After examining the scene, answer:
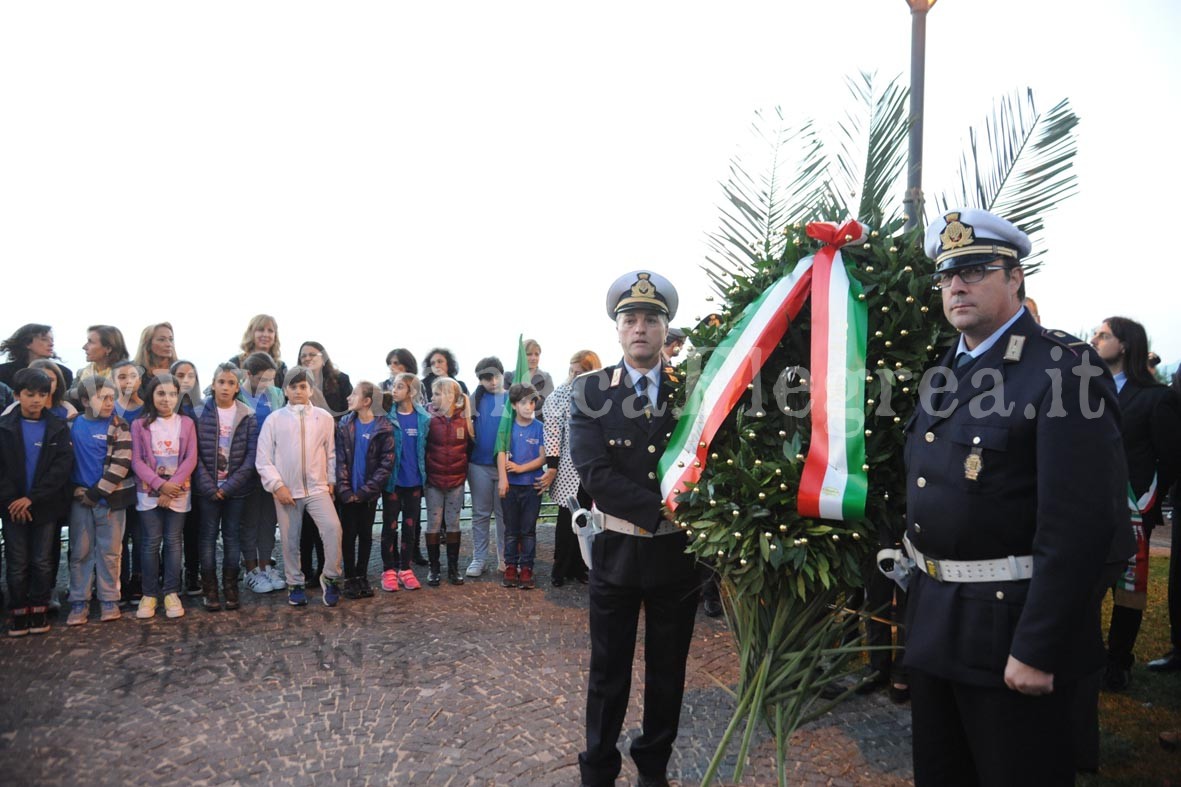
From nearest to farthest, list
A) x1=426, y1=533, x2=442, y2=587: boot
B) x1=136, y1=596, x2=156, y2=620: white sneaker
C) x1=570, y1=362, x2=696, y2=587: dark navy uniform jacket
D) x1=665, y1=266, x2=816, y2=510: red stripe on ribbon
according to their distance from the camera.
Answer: x1=665, y1=266, x2=816, y2=510: red stripe on ribbon, x1=570, y1=362, x2=696, y2=587: dark navy uniform jacket, x1=136, y1=596, x2=156, y2=620: white sneaker, x1=426, y1=533, x2=442, y2=587: boot

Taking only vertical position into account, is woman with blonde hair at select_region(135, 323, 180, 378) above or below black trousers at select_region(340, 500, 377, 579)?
above

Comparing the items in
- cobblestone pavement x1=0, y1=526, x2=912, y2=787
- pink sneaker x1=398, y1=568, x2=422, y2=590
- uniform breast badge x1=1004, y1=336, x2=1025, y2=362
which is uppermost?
uniform breast badge x1=1004, y1=336, x2=1025, y2=362

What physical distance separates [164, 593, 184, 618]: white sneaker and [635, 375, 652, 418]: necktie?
4.55m

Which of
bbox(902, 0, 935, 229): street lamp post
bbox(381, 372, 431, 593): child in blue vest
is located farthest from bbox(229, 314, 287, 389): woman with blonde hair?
bbox(902, 0, 935, 229): street lamp post

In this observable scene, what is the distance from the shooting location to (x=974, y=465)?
2479 millimetres

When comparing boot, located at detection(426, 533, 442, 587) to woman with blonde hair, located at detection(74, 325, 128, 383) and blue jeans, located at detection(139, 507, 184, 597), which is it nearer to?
blue jeans, located at detection(139, 507, 184, 597)

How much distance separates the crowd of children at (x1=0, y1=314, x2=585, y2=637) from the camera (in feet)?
19.6

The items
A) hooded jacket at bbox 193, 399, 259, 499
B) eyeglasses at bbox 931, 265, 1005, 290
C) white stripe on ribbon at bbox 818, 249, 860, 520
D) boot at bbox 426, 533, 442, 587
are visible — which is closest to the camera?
eyeglasses at bbox 931, 265, 1005, 290

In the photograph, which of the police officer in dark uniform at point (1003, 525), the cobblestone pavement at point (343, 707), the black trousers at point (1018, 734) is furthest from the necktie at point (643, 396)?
the black trousers at point (1018, 734)

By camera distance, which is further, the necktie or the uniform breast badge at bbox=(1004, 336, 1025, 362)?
Answer: the necktie

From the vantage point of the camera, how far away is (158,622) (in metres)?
6.06

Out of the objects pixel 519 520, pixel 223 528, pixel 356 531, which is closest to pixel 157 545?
pixel 223 528

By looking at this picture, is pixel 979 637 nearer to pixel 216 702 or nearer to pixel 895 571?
pixel 895 571

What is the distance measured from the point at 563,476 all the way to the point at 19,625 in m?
4.38
